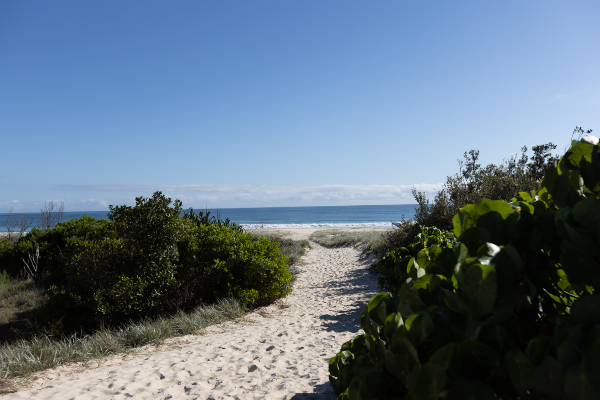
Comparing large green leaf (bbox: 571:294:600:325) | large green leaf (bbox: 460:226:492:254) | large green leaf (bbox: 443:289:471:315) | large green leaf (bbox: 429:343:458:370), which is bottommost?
large green leaf (bbox: 429:343:458:370)

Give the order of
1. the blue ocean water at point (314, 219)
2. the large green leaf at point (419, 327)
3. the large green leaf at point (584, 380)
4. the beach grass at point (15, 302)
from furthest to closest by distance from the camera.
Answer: the blue ocean water at point (314, 219) < the beach grass at point (15, 302) < the large green leaf at point (419, 327) < the large green leaf at point (584, 380)

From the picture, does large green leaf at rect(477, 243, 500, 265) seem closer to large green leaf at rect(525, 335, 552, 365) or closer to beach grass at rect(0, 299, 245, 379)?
large green leaf at rect(525, 335, 552, 365)

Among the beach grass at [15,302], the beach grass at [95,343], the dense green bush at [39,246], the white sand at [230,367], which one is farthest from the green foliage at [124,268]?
the dense green bush at [39,246]

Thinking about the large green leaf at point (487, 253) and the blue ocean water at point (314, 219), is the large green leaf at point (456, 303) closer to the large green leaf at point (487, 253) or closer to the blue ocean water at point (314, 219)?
the large green leaf at point (487, 253)

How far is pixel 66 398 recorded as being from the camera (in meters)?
3.46

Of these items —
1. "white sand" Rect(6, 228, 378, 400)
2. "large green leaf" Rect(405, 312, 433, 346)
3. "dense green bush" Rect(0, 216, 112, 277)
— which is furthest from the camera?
"dense green bush" Rect(0, 216, 112, 277)

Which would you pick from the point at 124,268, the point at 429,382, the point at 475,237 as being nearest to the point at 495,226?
the point at 475,237

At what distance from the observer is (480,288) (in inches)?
25.5

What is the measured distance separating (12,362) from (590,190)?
Result: 20.4 feet

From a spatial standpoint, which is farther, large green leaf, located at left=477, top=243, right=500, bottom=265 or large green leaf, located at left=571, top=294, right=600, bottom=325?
large green leaf, located at left=477, top=243, right=500, bottom=265

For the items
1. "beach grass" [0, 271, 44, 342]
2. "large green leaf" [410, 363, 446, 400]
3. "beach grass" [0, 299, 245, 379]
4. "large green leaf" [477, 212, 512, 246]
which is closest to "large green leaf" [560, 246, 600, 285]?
"large green leaf" [477, 212, 512, 246]

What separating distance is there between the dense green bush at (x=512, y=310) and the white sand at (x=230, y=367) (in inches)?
123

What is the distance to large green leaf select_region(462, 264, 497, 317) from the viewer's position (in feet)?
2.07

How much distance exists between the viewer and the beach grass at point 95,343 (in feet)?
14.5
